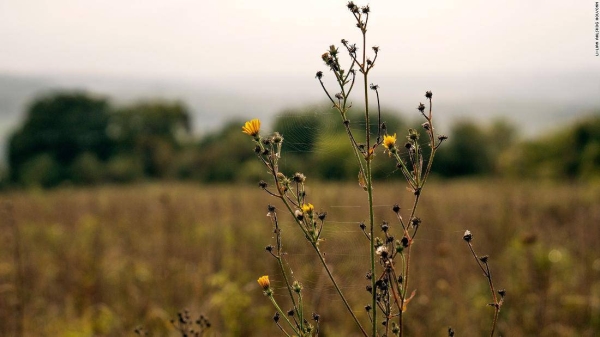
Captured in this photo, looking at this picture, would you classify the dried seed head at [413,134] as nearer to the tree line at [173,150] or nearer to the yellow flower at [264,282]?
the yellow flower at [264,282]

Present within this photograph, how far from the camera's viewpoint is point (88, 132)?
1371 inches

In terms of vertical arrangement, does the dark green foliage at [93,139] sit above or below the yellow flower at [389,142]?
below

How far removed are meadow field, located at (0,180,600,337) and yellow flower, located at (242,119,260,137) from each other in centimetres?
39

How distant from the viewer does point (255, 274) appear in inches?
210

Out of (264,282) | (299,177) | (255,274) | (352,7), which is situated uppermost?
(352,7)

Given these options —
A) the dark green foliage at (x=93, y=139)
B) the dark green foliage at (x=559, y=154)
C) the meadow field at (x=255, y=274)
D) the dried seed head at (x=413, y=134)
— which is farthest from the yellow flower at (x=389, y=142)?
the dark green foliage at (x=559, y=154)

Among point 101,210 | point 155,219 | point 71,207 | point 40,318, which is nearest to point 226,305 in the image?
point 40,318

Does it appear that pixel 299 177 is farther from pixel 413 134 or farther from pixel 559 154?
pixel 559 154

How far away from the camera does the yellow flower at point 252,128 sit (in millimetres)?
1148

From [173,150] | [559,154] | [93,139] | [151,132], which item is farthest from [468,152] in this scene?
[93,139]

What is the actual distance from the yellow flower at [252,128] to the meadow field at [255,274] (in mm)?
392

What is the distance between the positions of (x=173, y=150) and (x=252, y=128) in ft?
99.1

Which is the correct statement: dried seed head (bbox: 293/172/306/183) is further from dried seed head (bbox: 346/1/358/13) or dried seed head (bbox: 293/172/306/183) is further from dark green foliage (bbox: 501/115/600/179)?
dark green foliage (bbox: 501/115/600/179)

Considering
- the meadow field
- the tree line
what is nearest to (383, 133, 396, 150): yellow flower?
the meadow field
